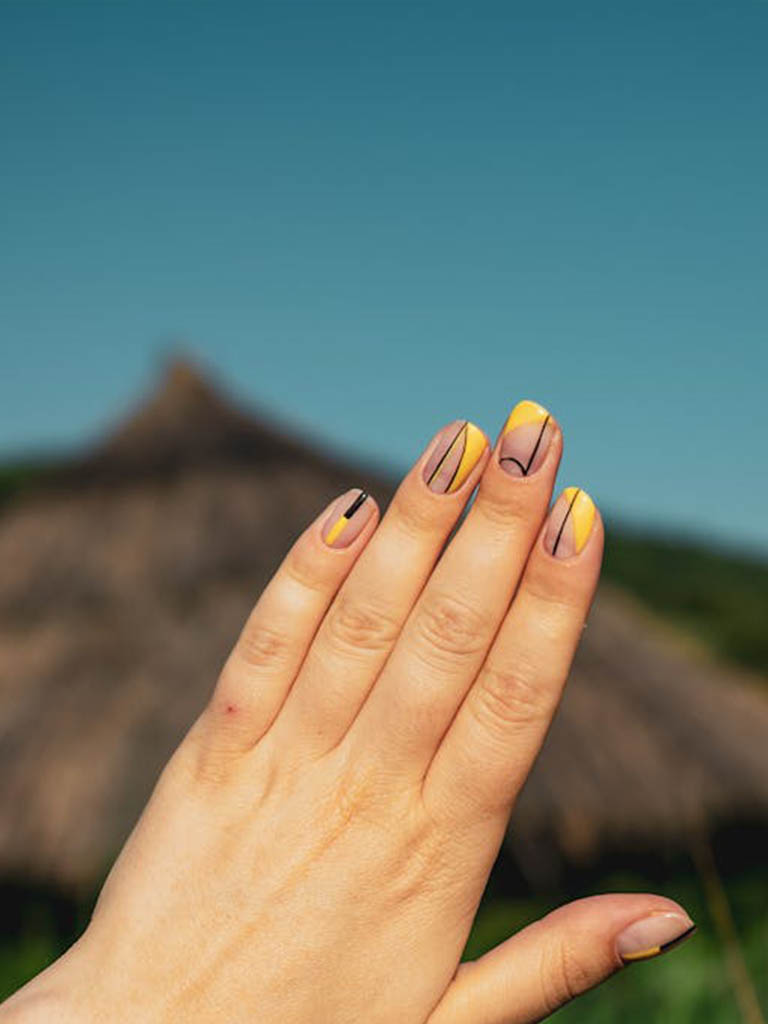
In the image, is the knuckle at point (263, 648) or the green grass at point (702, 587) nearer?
the knuckle at point (263, 648)

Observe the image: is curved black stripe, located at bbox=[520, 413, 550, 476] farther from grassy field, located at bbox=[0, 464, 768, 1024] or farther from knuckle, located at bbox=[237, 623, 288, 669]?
grassy field, located at bbox=[0, 464, 768, 1024]

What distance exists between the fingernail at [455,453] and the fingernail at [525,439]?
0.04 meters

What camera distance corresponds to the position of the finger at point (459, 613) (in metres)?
1.54

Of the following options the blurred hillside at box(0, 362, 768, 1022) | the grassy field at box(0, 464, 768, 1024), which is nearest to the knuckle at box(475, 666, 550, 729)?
the grassy field at box(0, 464, 768, 1024)

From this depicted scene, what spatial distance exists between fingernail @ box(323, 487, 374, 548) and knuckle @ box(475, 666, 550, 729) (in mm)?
261

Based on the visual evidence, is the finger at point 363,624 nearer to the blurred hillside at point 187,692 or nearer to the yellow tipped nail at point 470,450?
the yellow tipped nail at point 470,450

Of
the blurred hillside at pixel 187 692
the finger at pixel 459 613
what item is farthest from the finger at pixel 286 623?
the blurred hillside at pixel 187 692

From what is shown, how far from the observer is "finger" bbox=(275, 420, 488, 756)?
1.62m

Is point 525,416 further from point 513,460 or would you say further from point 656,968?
point 656,968

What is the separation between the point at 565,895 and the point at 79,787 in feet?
8.74

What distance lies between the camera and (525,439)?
5.01ft

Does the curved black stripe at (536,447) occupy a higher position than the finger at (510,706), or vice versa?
the curved black stripe at (536,447)

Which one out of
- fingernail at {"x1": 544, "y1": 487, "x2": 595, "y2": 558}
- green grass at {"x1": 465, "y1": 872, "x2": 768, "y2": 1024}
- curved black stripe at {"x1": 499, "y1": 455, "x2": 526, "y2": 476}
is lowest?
fingernail at {"x1": 544, "y1": 487, "x2": 595, "y2": 558}

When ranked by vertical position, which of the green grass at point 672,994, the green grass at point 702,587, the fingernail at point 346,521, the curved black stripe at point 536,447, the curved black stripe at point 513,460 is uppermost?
the green grass at point 702,587
